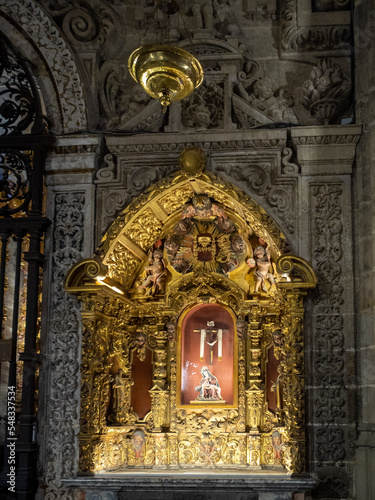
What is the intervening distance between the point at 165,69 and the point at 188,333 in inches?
153

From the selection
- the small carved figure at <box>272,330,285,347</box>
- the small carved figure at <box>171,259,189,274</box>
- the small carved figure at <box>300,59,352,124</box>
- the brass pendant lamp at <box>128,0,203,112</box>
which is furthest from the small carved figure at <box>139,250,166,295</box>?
the brass pendant lamp at <box>128,0,203,112</box>

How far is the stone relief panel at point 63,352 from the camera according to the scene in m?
8.33

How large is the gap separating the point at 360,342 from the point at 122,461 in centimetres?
331

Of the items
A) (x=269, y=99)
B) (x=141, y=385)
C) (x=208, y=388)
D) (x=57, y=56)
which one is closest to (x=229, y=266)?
(x=208, y=388)

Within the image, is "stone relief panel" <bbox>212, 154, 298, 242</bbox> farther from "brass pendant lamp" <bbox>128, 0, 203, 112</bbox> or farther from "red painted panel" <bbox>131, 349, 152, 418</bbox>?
"red painted panel" <bbox>131, 349, 152, 418</bbox>

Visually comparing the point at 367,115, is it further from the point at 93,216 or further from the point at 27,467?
the point at 27,467

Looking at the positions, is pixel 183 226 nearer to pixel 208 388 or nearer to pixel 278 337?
pixel 278 337

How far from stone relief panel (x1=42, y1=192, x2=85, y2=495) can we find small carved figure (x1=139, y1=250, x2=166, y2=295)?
1.13 metres

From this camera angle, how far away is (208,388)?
926cm

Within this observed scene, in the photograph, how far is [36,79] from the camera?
920 centimetres

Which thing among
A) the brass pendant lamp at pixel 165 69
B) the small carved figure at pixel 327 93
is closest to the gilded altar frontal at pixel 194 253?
the small carved figure at pixel 327 93

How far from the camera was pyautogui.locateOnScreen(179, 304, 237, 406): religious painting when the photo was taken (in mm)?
9250

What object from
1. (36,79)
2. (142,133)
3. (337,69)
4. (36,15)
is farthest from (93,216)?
(337,69)

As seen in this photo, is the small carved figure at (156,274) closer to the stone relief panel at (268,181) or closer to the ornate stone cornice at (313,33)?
the stone relief panel at (268,181)
